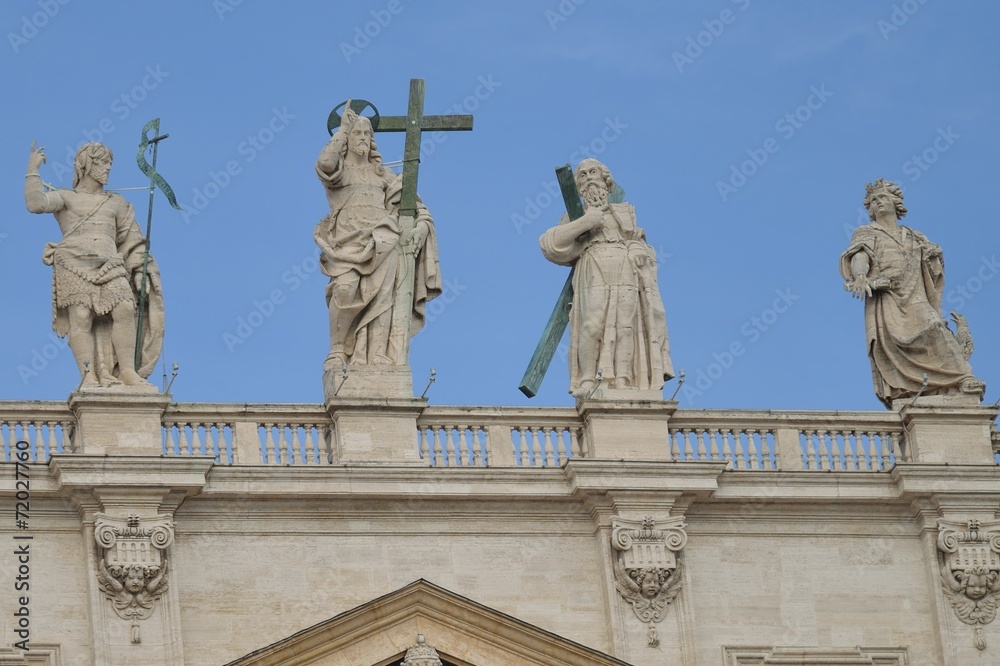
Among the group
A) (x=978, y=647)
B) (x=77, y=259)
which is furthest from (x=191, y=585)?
Answer: (x=978, y=647)

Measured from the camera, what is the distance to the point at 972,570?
32.5 metres

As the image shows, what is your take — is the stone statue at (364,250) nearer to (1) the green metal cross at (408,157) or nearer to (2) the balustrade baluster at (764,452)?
(1) the green metal cross at (408,157)

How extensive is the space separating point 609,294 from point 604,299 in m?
0.08

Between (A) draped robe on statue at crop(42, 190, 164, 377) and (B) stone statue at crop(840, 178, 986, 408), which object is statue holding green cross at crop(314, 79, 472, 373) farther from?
(B) stone statue at crop(840, 178, 986, 408)

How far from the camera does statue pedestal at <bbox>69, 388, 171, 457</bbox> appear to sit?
31.1 meters

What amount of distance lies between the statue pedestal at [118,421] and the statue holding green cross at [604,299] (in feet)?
13.9

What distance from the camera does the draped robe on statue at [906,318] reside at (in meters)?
33.6

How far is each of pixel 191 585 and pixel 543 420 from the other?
157 inches

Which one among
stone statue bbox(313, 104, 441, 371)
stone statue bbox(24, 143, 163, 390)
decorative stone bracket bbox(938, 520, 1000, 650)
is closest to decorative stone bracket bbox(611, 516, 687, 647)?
decorative stone bracket bbox(938, 520, 1000, 650)

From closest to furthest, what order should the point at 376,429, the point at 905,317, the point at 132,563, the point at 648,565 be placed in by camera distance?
the point at 132,563, the point at 648,565, the point at 376,429, the point at 905,317

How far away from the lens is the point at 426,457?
105 ft

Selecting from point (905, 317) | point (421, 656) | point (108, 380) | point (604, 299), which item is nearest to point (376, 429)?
point (421, 656)

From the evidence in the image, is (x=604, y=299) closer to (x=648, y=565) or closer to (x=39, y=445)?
(x=648, y=565)

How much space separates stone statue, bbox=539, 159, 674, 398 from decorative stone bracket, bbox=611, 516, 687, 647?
1557 mm
